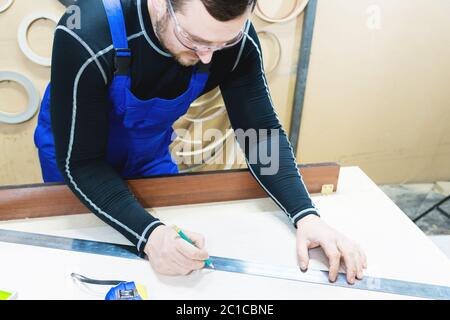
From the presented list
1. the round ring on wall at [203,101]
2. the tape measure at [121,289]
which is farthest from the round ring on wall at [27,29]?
the tape measure at [121,289]

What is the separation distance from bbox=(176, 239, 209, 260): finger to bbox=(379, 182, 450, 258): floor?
69.5 inches

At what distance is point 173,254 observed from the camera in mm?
837

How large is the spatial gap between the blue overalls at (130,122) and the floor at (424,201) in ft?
5.60

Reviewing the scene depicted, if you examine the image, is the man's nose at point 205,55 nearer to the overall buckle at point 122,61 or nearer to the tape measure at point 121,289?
the overall buckle at point 122,61

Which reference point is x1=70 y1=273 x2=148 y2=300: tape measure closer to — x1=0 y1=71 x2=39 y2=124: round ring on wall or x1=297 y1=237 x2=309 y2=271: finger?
x1=297 y1=237 x2=309 y2=271: finger

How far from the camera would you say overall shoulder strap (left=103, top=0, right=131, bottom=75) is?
0.82m

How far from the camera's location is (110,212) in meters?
0.91

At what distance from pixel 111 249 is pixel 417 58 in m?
2.11

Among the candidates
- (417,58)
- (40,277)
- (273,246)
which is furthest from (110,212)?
(417,58)

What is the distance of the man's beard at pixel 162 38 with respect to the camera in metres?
0.82

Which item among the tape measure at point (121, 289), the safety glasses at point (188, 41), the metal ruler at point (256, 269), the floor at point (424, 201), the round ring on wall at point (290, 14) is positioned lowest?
the floor at point (424, 201)

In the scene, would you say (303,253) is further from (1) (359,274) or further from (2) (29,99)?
(2) (29,99)

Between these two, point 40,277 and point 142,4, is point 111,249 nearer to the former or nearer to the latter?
point 40,277

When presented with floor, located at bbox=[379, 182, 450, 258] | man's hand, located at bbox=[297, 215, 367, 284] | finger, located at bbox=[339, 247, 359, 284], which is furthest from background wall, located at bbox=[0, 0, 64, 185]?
floor, located at bbox=[379, 182, 450, 258]
